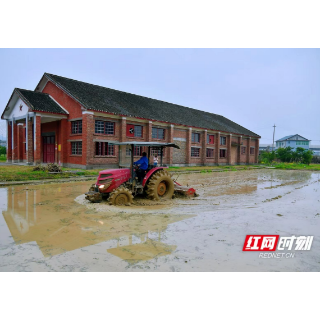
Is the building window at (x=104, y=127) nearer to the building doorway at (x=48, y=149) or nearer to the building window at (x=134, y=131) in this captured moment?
the building window at (x=134, y=131)

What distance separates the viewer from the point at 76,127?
23312 millimetres

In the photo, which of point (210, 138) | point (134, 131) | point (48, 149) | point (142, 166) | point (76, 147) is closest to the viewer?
point (142, 166)

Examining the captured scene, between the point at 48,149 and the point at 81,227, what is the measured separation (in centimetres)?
2217

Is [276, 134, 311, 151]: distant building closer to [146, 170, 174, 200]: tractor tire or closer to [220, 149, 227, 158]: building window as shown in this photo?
[220, 149, 227, 158]: building window

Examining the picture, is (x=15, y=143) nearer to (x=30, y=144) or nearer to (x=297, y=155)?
(x=30, y=144)

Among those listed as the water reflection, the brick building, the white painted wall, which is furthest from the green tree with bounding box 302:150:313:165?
the water reflection

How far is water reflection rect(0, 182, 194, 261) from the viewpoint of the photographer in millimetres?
4820

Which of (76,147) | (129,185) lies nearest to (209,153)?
(76,147)

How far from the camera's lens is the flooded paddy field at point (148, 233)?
4.16 meters

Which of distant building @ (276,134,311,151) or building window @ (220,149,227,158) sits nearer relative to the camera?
building window @ (220,149,227,158)

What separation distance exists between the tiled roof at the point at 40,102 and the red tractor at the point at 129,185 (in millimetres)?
16384

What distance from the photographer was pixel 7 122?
27797mm

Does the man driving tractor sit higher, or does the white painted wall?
the white painted wall

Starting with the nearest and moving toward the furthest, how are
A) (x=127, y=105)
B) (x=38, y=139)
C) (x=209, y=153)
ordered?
(x=38, y=139) → (x=127, y=105) → (x=209, y=153)
